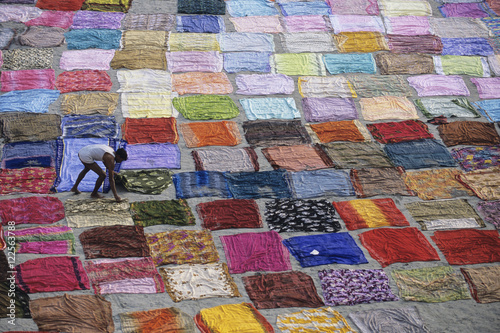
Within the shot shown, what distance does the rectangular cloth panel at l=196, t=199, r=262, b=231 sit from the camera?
677cm

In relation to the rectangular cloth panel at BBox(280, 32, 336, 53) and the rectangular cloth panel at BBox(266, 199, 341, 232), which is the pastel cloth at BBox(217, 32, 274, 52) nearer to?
the rectangular cloth panel at BBox(280, 32, 336, 53)

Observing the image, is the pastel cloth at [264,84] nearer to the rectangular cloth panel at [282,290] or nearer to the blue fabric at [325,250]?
the blue fabric at [325,250]

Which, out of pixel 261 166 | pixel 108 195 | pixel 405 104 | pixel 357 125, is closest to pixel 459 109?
pixel 405 104

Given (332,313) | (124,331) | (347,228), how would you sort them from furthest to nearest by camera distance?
(347,228) < (332,313) < (124,331)

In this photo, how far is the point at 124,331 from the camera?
5316 mm

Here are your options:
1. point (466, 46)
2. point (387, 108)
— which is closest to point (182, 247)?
point (387, 108)

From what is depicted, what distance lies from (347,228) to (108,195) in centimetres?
295

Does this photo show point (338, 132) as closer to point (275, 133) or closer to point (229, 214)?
point (275, 133)

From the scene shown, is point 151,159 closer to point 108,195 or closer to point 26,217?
point 108,195

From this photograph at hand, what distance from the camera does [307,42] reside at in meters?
10.7

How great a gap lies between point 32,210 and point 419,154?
17.3ft

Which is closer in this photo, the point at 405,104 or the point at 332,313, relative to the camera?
the point at 332,313

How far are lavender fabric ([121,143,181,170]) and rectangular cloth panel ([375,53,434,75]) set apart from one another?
4.33 meters

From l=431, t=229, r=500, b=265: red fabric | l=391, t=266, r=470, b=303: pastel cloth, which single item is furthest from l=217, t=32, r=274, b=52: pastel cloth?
l=391, t=266, r=470, b=303: pastel cloth
